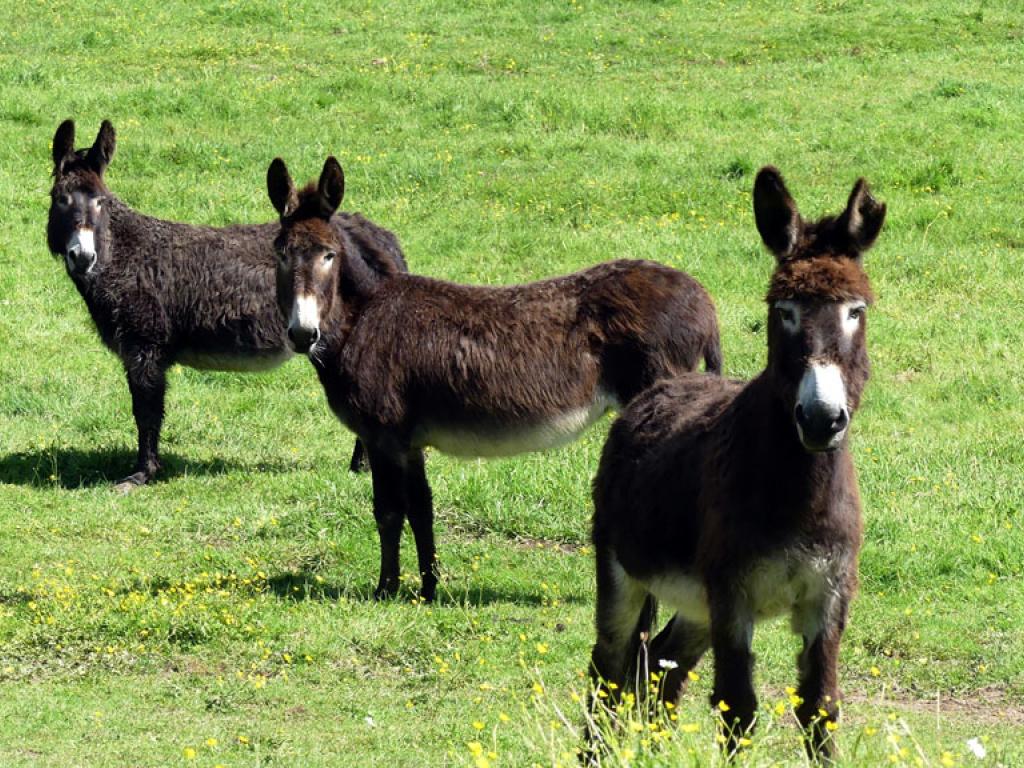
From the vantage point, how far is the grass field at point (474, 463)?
7164mm

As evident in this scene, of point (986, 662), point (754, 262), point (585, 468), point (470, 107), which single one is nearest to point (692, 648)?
point (986, 662)

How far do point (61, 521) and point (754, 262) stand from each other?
7.90 meters

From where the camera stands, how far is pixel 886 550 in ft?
29.2

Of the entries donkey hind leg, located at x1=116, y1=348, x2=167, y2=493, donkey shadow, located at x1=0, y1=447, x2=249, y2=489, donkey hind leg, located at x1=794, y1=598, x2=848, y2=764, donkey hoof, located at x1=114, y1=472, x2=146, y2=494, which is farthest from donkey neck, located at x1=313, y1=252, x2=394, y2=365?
donkey hind leg, located at x1=794, y1=598, x2=848, y2=764

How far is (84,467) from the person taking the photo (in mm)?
11695

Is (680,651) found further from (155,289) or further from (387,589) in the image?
(155,289)

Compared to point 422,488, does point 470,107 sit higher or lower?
higher

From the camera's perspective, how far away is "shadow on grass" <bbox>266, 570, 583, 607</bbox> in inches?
341

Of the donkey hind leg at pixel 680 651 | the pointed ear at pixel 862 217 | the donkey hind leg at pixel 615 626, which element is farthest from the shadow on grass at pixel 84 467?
the pointed ear at pixel 862 217

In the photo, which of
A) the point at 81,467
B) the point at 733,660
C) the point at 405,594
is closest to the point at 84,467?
the point at 81,467

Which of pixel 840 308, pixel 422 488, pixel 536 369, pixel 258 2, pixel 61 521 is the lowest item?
pixel 61 521

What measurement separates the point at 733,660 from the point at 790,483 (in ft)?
2.07

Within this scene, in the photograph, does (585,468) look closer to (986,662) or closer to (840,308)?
(986,662)

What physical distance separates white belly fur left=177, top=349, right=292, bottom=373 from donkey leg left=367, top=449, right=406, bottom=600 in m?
3.55
